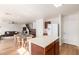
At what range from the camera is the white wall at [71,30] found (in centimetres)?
154

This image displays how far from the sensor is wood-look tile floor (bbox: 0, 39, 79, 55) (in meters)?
1.40

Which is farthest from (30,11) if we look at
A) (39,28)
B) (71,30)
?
(71,30)

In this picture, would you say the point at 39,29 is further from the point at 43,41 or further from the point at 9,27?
the point at 9,27

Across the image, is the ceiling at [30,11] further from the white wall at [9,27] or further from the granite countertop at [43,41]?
the granite countertop at [43,41]

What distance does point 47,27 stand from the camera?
1523 mm

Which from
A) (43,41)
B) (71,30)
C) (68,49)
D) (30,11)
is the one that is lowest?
(68,49)

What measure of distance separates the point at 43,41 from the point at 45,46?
0.11 metres

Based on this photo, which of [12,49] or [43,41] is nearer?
[12,49]

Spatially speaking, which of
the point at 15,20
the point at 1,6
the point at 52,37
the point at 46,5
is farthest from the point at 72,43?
the point at 1,6

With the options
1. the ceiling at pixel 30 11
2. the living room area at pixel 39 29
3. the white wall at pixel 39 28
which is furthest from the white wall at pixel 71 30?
the white wall at pixel 39 28

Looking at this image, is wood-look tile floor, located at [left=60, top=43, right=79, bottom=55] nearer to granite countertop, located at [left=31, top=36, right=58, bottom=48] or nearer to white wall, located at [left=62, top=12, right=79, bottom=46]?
white wall, located at [left=62, top=12, right=79, bottom=46]

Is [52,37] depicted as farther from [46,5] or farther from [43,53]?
[46,5]

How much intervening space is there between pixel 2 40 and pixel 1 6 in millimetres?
498

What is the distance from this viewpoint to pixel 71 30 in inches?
63.0
